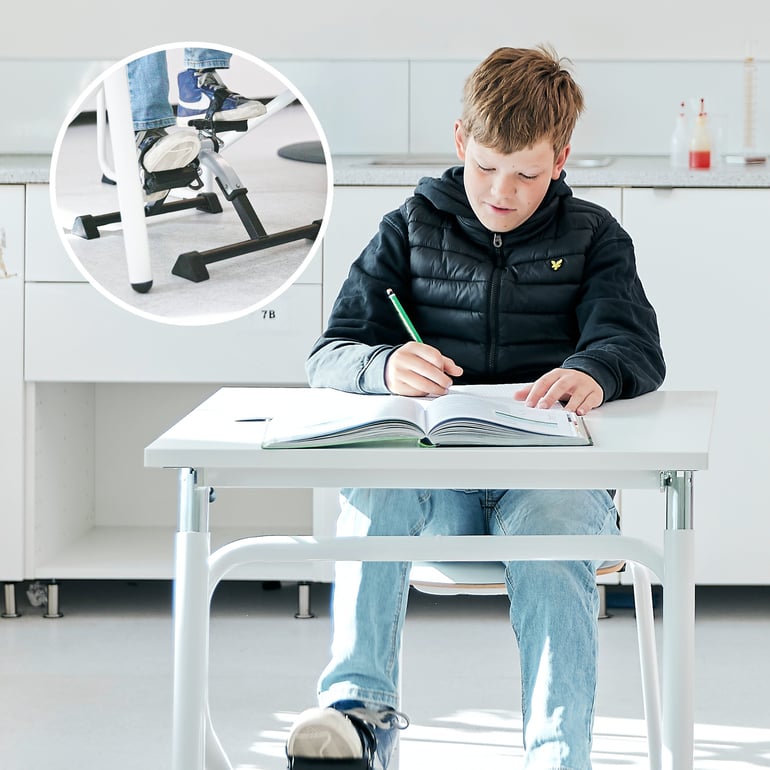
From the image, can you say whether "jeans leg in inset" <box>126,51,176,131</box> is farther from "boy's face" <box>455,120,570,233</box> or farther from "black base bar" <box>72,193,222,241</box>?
"boy's face" <box>455,120,570,233</box>

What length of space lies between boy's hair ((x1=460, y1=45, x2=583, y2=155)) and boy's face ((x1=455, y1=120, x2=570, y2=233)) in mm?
11

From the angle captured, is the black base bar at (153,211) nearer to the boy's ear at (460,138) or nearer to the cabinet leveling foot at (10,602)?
the cabinet leveling foot at (10,602)

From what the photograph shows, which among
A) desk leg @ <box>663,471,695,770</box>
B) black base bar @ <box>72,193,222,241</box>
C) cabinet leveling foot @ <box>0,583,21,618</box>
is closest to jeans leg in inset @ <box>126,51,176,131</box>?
black base bar @ <box>72,193,222,241</box>

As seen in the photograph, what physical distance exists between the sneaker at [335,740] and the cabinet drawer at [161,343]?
132 cm

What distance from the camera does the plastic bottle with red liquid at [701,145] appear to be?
2.61 m

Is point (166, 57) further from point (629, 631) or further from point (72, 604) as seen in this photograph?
point (629, 631)

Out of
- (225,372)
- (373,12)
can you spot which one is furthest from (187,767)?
(373,12)

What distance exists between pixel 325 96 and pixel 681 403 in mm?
1759

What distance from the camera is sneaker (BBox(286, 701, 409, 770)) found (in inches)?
46.1

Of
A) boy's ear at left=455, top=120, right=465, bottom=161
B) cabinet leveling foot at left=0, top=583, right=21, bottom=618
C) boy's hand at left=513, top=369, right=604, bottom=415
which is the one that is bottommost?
cabinet leveling foot at left=0, top=583, right=21, bottom=618

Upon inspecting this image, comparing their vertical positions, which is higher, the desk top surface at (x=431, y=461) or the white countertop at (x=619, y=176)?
the white countertop at (x=619, y=176)

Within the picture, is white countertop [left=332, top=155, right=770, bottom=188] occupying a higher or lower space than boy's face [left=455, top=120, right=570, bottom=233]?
higher

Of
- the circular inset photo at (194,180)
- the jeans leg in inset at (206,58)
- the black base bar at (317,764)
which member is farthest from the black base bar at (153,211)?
the black base bar at (317,764)

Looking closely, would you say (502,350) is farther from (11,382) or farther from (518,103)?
(11,382)
